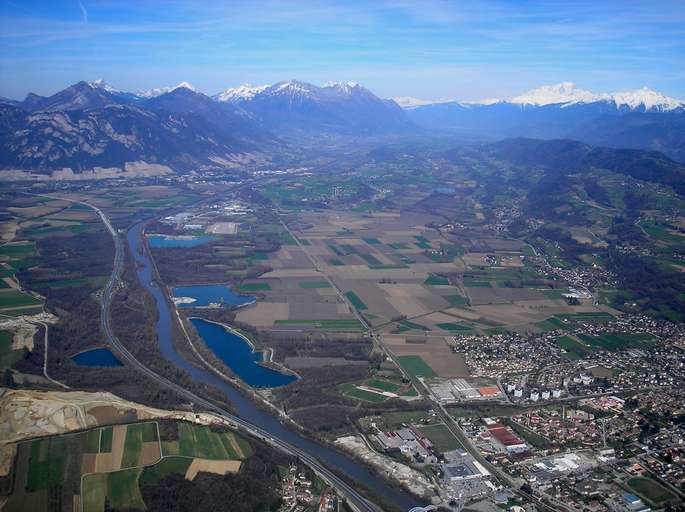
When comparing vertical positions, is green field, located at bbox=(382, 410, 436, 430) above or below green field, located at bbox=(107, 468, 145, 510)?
above

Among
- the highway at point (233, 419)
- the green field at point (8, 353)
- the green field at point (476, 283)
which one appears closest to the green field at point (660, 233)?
the green field at point (476, 283)

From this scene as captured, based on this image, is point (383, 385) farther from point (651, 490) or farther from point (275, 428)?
point (651, 490)

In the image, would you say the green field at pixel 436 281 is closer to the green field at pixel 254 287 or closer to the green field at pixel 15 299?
the green field at pixel 254 287

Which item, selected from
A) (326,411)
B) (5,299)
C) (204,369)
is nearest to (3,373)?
(204,369)

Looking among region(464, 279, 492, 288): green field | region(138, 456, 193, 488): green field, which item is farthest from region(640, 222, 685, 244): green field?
region(138, 456, 193, 488): green field

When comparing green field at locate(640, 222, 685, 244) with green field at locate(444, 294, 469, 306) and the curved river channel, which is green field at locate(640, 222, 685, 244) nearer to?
green field at locate(444, 294, 469, 306)

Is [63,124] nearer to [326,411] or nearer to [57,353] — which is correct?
[57,353]

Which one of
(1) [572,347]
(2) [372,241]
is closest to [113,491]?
(1) [572,347]

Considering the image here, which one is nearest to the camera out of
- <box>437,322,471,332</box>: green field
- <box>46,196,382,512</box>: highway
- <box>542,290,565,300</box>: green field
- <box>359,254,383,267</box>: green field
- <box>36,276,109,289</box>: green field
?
<box>46,196,382,512</box>: highway
